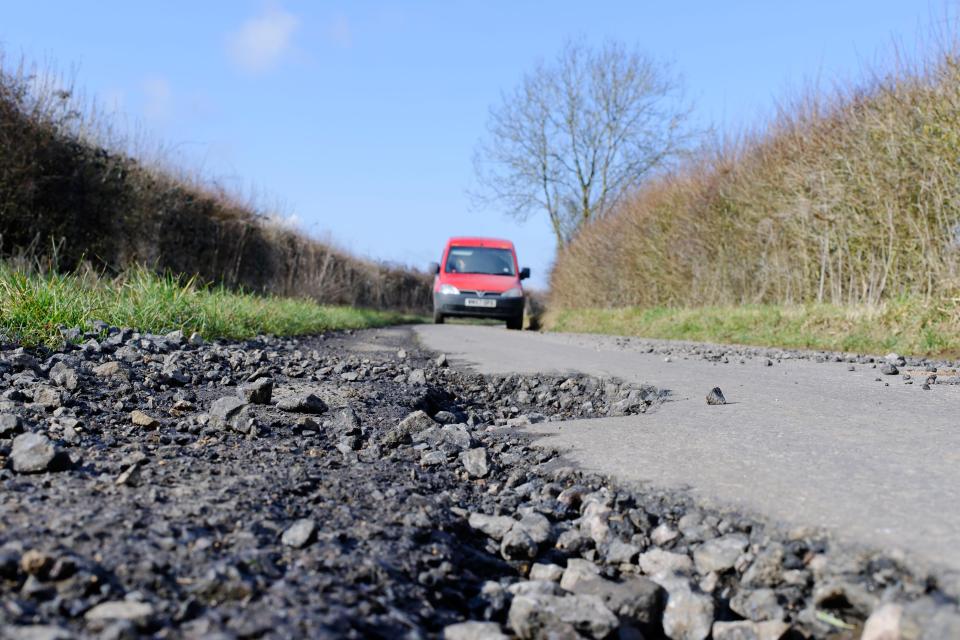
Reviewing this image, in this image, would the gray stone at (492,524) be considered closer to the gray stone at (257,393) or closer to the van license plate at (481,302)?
the gray stone at (257,393)

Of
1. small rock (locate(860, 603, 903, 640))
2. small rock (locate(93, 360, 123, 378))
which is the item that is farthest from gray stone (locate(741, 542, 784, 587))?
small rock (locate(93, 360, 123, 378))

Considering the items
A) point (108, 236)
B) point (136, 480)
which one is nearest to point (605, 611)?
point (136, 480)

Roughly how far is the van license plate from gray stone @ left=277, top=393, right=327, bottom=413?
10.6 meters

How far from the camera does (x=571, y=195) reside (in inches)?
961

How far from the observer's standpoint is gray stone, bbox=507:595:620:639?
1.20 meters

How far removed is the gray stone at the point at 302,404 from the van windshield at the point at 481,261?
1131 centimetres

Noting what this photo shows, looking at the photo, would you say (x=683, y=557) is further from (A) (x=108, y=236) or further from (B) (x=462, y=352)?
(A) (x=108, y=236)

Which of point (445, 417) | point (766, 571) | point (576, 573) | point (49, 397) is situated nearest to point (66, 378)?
point (49, 397)

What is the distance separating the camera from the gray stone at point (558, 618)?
1195mm

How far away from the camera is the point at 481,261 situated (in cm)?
1427

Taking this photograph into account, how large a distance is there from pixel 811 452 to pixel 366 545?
1432 mm

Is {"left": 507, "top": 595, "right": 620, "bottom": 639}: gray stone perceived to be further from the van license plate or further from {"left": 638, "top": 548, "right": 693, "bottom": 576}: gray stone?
the van license plate

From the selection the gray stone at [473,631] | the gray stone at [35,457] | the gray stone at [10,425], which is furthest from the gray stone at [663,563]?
the gray stone at [10,425]

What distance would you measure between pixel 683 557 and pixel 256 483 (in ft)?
3.30
